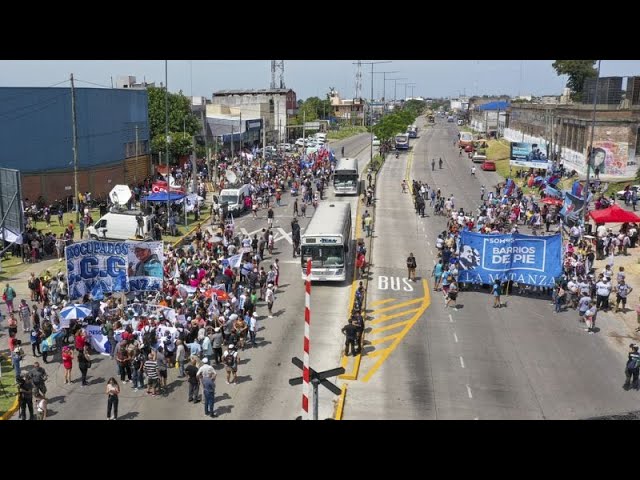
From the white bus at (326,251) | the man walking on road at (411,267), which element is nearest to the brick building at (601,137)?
the man walking on road at (411,267)

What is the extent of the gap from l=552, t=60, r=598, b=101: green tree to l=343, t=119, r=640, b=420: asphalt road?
3532 inches

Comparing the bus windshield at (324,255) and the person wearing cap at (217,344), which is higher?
the bus windshield at (324,255)

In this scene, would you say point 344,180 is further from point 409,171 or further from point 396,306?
point 396,306

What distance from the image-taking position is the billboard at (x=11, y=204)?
28.2 metres

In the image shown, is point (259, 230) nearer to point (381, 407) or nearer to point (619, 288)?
point (619, 288)

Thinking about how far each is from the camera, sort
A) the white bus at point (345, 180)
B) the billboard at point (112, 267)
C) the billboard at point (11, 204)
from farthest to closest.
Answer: the white bus at point (345, 180) < the billboard at point (11, 204) < the billboard at point (112, 267)

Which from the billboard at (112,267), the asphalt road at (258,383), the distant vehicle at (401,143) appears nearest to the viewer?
the asphalt road at (258,383)

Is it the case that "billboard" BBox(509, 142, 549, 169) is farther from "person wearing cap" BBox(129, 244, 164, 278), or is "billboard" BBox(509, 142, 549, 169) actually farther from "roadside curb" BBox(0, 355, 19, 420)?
"roadside curb" BBox(0, 355, 19, 420)

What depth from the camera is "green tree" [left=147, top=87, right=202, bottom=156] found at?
6719 cm

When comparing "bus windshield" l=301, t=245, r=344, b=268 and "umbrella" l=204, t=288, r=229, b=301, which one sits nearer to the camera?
"umbrella" l=204, t=288, r=229, b=301

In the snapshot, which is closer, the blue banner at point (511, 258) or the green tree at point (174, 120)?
the blue banner at point (511, 258)

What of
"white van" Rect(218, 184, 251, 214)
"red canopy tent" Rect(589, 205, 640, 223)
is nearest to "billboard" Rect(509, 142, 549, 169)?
"red canopy tent" Rect(589, 205, 640, 223)

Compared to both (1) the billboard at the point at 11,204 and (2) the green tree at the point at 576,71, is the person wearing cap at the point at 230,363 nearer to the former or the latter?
(1) the billboard at the point at 11,204

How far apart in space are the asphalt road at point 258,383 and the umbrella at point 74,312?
1359mm
